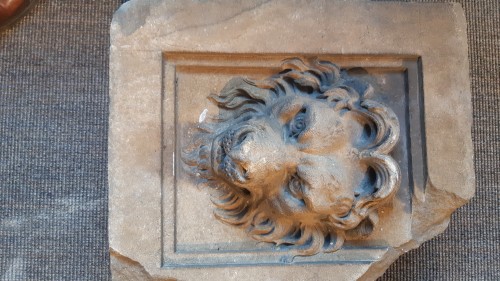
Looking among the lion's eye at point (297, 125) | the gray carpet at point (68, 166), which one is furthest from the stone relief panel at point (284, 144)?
the gray carpet at point (68, 166)

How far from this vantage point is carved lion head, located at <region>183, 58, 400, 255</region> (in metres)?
1.62

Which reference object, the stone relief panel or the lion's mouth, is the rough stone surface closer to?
the stone relief panel

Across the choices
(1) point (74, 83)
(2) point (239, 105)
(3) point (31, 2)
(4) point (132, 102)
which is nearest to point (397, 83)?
(2) point (239, 105)

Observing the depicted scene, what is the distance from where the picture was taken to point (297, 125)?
5.45 feet

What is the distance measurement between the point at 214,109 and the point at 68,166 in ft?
2.12

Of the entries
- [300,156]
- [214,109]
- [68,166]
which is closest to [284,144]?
[300,156]

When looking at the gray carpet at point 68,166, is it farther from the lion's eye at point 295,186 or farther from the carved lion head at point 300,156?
the lion's eye at point 295,186

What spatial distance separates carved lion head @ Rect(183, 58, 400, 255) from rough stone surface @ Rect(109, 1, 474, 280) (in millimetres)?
46

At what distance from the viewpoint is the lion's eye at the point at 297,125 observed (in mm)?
1646

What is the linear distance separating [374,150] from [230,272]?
1.62 feet

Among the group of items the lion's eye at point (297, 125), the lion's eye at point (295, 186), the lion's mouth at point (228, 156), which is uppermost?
the lion's eye at point (297, 125)

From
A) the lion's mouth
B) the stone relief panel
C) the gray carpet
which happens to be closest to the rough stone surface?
the stone relief panel

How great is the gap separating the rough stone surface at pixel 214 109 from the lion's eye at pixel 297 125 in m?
0.17

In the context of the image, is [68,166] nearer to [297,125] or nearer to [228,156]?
[228,156]
